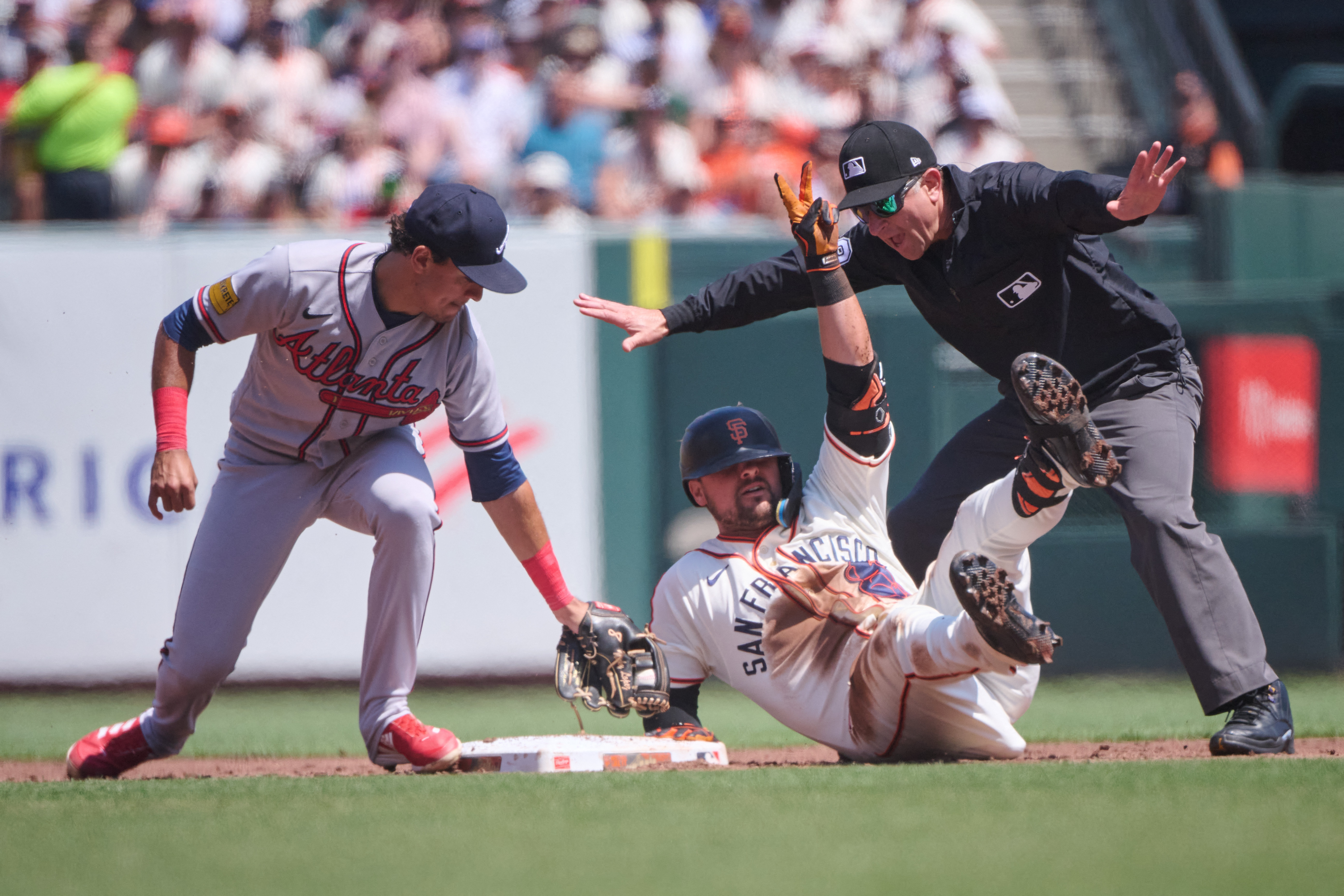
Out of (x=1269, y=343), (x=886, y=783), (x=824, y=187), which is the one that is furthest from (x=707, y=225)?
(x=886, y=783)

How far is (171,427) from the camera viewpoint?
4.01m

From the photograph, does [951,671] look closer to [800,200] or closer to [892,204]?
[892,204]

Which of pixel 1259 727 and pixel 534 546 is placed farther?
pixel 534 546

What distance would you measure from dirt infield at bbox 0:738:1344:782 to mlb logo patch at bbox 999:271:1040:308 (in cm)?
133

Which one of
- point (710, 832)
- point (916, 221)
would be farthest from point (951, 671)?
point (916, 221)

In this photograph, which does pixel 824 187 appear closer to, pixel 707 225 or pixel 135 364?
pixel 707 225

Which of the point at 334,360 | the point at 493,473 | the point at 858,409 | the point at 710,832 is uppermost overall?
the point at 334,360

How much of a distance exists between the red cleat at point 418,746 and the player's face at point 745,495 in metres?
1.10

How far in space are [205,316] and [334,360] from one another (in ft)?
1.18

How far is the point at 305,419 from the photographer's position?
14.1 ft

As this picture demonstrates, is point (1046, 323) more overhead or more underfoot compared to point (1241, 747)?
more overhead

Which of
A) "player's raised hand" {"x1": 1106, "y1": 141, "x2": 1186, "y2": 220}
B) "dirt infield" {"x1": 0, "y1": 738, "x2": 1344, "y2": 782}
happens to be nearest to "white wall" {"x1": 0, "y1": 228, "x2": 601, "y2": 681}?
"dirt infield" {"x1": 0, "y1": 738, "x2": 1344, "y2": 782}

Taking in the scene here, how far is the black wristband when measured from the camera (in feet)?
14.7

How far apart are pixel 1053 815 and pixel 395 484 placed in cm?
204
